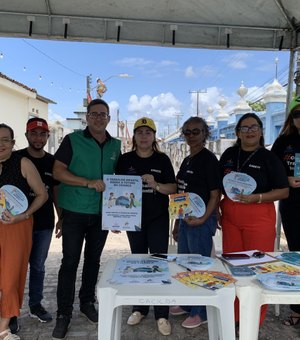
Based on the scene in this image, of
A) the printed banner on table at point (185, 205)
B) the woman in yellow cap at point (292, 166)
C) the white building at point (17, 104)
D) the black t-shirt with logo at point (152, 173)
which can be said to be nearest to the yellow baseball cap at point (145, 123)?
the black t-shirt with logo at point (152, 173)

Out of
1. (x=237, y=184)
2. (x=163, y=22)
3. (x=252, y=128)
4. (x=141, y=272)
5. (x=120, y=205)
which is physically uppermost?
(x=163, y=22)

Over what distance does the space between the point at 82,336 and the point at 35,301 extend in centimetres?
64

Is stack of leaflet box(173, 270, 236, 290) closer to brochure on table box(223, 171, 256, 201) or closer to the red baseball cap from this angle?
brochure on table box(223, 171, 256, 201)

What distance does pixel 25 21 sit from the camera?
3.79m

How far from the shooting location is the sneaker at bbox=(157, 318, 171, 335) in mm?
3084

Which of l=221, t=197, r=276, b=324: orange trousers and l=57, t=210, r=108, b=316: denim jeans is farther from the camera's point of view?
l=57, t=210, r=108, b=316: denim jeans

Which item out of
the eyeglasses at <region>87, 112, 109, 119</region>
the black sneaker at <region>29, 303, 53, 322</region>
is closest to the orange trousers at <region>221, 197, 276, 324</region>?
the eyeglasses at <region>87, 112, 109, 119</region>

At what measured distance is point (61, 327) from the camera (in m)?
3.01

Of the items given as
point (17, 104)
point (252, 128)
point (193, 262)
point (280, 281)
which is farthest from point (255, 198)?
point (17, 104)

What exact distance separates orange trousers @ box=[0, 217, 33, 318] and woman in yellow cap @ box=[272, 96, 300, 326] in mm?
2242

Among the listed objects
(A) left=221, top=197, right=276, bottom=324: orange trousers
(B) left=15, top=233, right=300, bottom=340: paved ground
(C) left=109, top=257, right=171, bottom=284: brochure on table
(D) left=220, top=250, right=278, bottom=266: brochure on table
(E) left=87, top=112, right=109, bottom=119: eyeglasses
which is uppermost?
Result: (E) left=87, top=112, right=109, bottom=119: eyeglasses

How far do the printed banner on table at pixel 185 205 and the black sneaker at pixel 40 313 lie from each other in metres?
1.62

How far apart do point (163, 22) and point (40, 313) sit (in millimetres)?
3261

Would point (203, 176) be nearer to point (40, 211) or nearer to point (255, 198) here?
point (255, 198)
